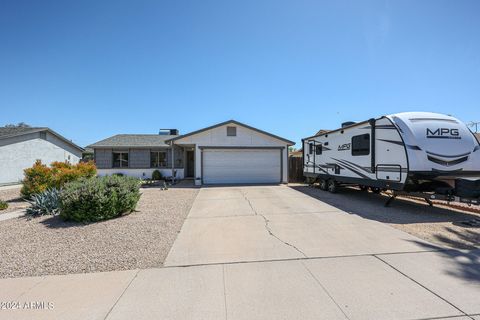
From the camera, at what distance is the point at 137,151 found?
19672 mm

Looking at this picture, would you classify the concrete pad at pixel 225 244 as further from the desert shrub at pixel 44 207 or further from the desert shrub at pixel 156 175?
the desert shrub at pixel 156 175

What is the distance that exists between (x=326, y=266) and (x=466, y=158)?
7.12 m

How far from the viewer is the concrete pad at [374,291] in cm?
268

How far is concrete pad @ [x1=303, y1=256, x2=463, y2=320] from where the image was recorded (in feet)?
8.79

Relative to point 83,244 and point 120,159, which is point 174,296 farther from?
point 120,159

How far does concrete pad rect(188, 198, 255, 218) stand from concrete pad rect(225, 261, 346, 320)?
3654 millimetres

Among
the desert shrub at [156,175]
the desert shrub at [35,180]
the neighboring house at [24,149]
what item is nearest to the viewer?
the desert shrub at [35,180]

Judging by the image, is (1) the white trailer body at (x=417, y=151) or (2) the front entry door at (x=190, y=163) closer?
(1) the white trailer body at (x=417, y=151)

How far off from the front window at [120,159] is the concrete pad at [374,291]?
19.1 meters

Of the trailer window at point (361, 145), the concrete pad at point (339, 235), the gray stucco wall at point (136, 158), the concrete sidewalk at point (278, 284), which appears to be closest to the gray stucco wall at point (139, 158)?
the gray stucco wall at point (136, 158)

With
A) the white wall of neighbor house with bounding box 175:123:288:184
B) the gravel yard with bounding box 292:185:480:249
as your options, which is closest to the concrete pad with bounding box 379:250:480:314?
the gravel yard with bounding box 292:185:480:249

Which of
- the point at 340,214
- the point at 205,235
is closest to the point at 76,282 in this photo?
the point at 205,235

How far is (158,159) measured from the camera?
19922 mm

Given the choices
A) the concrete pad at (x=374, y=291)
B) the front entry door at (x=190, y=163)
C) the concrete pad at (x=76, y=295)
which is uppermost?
A: the front entry door at (x=190, y=163)
